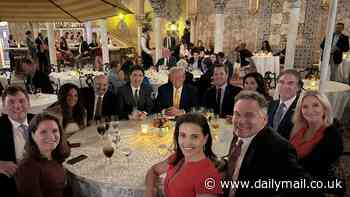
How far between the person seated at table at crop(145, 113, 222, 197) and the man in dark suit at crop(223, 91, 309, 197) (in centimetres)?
15

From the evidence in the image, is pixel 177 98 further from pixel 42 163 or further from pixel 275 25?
pixel 275 25

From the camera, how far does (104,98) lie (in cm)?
361

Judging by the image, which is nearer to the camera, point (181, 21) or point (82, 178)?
point (82, 178)

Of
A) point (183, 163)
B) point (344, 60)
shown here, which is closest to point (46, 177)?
point (183, 163)

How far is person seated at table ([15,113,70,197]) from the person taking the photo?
1811mm

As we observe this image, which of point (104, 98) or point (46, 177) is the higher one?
point (104, 98)

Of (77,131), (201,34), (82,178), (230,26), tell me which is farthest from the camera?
(201,34)

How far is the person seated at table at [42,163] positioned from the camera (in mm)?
1811

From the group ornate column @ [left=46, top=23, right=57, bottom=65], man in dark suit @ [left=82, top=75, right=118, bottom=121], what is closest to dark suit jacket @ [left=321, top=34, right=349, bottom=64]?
man in dark suit @ [left=82, top=75, right=118, bottom=121]

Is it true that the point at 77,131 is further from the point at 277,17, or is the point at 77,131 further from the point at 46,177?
the point at 277,17

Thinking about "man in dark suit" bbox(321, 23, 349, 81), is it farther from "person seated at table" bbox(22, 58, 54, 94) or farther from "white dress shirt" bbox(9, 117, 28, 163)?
"white dress shirt" bbox(9, 117, 28, 163)

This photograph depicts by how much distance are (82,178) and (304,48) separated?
34.9ft

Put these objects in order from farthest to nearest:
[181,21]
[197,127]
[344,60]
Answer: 1. [181,21]
2. [344,60]
3. [197,127]

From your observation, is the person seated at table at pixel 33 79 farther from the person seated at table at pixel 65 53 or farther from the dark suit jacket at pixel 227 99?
the person seated at table at pixel 65 53
